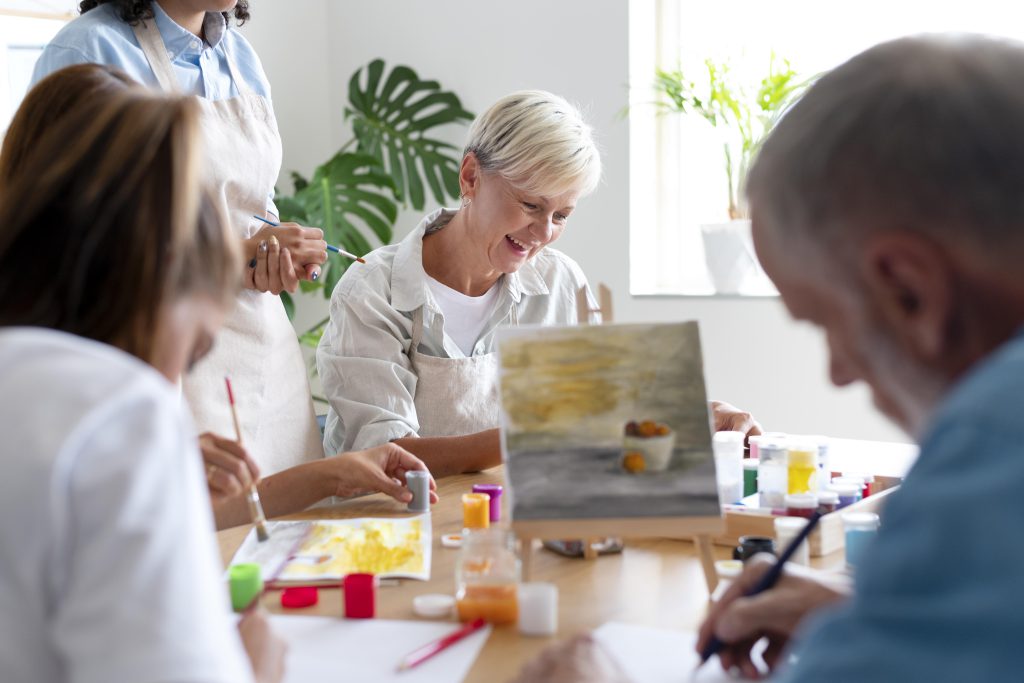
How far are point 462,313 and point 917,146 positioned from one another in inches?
69.4

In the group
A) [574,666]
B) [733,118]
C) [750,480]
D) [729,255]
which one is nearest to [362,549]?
[574,666]

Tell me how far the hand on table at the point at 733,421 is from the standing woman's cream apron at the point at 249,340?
91 cm

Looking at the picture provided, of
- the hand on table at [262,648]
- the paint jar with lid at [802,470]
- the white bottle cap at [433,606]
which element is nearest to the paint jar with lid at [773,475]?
the paint jar with lid at [802,470]

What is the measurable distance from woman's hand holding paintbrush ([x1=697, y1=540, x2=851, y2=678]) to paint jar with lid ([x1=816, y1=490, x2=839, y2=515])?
48 cm

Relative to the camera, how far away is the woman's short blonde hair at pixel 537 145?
2.30 meters

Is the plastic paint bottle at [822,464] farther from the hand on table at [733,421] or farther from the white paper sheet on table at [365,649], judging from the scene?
the white paper sheet on table at [365,649]

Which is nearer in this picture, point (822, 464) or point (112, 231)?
point (112, 231)

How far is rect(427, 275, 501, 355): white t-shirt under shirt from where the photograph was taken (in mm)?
2438

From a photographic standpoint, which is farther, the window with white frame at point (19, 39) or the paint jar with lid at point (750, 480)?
the window with white frame at point (19, 39)

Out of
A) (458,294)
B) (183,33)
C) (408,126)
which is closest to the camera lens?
(183,33)

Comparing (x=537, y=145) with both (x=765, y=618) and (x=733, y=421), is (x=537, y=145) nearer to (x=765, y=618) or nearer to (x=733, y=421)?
(x=733, y=421)

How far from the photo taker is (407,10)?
14.2ft

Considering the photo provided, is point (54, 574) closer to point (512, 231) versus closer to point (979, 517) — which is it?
point (979, 517)

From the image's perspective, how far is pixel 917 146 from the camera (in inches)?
29.7
